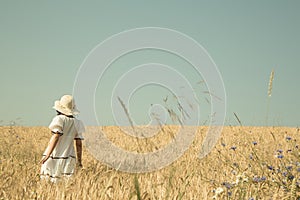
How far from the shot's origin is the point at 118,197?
3.03m

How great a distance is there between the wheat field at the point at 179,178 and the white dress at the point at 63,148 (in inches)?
8.8

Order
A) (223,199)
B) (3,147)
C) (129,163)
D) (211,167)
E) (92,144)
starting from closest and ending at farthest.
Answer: (223,199), (211,167), (129,163), (3,147), (92,144)

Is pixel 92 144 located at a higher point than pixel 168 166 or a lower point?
higher

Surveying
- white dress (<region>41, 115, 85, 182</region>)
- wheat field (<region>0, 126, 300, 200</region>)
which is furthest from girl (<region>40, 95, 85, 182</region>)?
wheat field (<region>0, 126, 300, 200</region>)

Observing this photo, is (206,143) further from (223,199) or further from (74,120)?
(223,199)

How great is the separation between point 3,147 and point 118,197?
5528 millimetres

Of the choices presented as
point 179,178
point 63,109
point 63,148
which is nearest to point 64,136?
point 63,148

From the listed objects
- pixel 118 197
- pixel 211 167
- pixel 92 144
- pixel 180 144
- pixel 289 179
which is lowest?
pixel 118 197

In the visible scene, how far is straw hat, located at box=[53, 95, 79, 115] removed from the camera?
5551 mm

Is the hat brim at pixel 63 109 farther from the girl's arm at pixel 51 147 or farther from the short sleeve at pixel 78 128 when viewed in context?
the girl's arm at pixel 51 147

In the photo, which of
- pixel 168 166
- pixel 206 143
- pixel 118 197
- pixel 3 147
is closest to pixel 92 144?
pixel 3 147


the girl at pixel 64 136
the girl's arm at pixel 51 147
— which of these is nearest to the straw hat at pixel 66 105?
the girl at pixel 64 136

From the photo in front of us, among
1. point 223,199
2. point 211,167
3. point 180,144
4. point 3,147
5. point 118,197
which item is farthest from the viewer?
point 3,147

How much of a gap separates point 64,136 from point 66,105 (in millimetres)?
450
